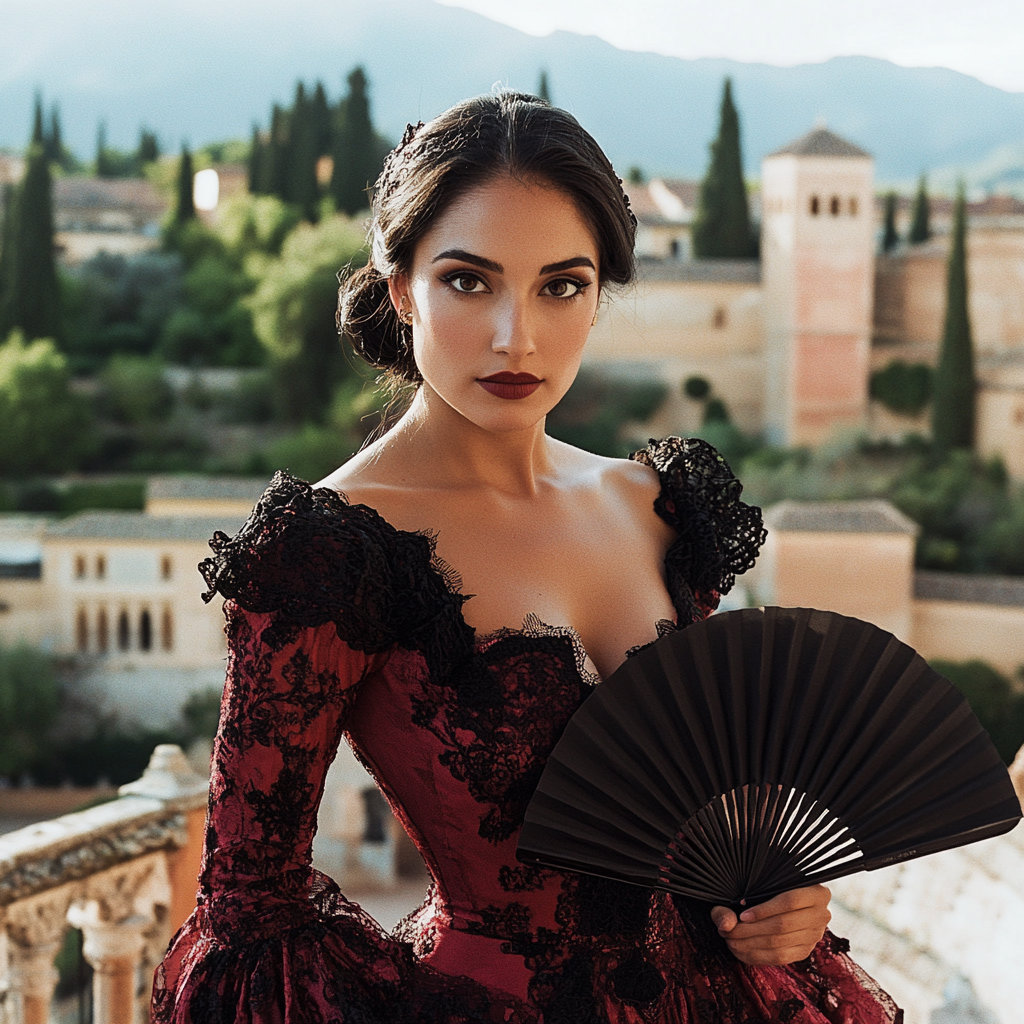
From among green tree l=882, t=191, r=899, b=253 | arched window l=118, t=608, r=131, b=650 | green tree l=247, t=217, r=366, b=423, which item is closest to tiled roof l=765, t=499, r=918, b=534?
green tree l=882, t=191, r=899, b=253

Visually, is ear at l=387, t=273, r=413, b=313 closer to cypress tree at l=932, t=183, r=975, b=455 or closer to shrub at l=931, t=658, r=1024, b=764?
shrub at l=931, t=658, r=1024, b=764

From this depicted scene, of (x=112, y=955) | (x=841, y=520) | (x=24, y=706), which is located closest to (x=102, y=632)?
(x=24, y=706)

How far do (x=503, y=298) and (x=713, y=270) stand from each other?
25397 mm

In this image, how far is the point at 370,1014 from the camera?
3.20ft

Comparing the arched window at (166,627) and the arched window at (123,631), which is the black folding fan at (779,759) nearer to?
the arched window at (166,627)

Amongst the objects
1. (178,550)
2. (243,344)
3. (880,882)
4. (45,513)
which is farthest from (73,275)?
(880,882)

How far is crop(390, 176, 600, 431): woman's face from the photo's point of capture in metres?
1.04

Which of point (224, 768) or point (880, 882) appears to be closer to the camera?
point (224, 768)

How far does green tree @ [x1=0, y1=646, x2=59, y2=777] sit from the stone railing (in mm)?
18602

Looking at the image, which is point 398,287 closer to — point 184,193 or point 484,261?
point 484,261

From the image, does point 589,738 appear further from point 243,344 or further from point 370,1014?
point 243,344

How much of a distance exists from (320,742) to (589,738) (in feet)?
0.62

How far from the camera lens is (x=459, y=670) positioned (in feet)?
3.43

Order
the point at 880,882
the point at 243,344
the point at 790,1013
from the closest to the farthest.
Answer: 1. the point at 790,1013
2. the point at 880,882
3. the point at 243,344
